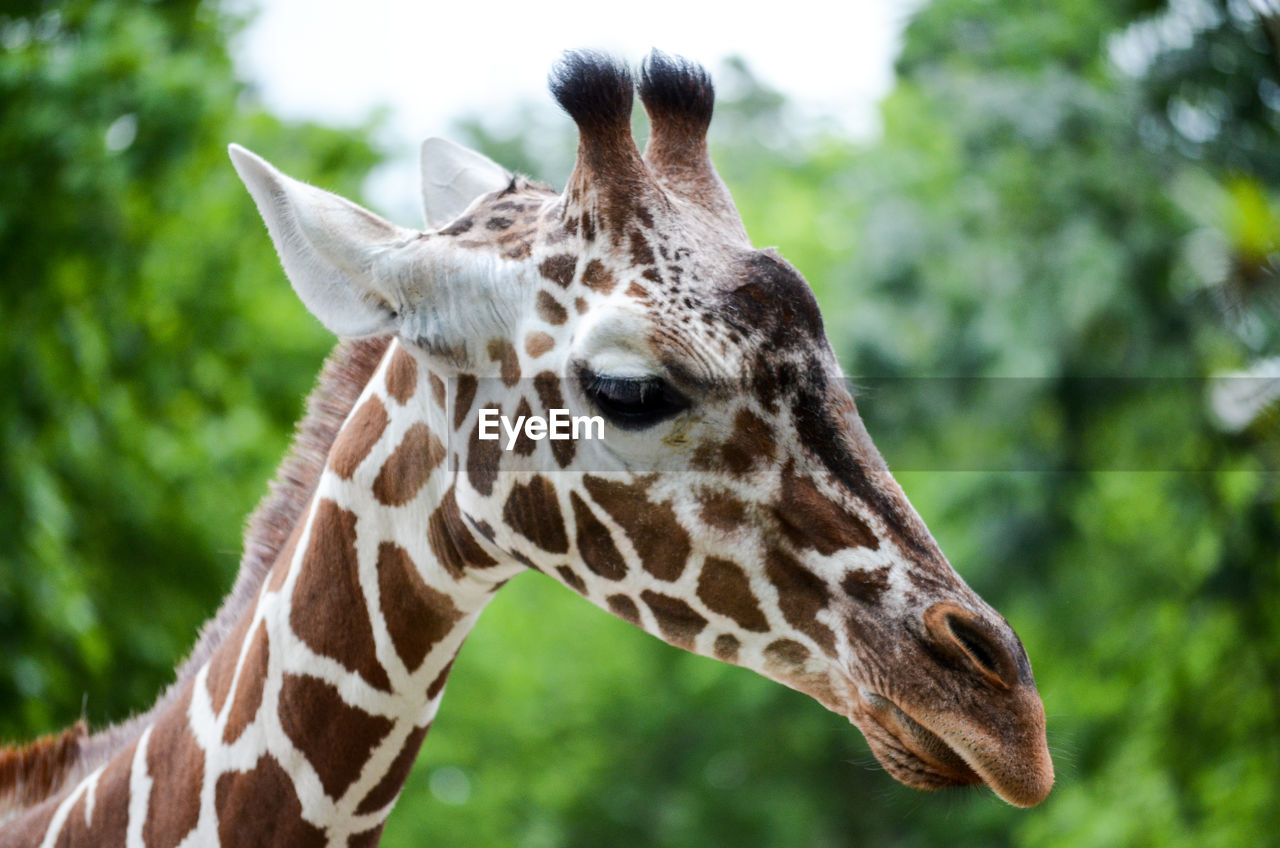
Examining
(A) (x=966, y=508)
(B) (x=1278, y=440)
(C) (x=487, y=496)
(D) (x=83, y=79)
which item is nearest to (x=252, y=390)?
(D) (x=83, y=79)

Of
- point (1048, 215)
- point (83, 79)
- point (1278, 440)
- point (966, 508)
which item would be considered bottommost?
point (966, 508)

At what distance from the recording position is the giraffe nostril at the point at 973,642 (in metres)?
2.16

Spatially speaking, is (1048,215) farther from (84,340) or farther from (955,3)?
(84,340)

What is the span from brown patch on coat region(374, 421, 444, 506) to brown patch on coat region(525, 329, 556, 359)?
32 cm

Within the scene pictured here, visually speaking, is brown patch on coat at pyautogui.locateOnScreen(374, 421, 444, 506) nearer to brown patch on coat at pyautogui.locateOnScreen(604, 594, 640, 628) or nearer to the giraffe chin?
brown patch on coat at pyautogui.locateOnScreen(604, 594, 640, 628)

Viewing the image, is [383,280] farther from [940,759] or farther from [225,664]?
[940,759]

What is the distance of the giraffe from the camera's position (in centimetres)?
227

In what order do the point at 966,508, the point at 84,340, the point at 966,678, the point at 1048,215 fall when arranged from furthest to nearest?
the point at 966,508
the point at 1048,215
the point at 84,340
the point at 966,678

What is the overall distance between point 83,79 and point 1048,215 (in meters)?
10.1

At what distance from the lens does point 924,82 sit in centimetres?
1598

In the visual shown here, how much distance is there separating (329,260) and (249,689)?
105 centimetres

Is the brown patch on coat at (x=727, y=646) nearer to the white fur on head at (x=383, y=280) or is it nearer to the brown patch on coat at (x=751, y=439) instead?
the brown patch on coat at (x=751, y=439)
